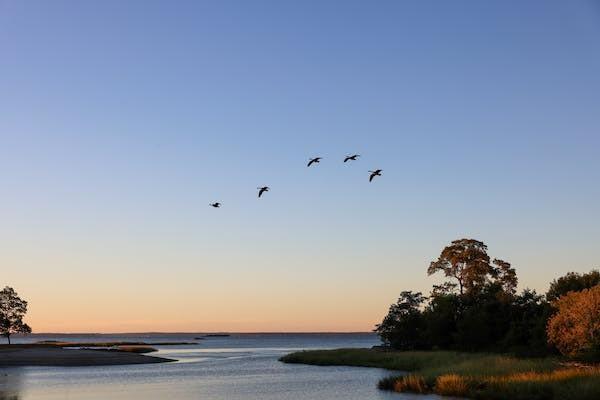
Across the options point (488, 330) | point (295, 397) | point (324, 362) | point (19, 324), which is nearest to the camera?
point (295, 397)

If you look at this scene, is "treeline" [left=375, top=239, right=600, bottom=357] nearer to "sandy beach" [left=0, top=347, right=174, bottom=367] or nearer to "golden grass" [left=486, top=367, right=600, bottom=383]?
"golden grass" [left=486, top=367, right=600, bottom=383]

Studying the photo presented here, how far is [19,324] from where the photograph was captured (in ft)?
465

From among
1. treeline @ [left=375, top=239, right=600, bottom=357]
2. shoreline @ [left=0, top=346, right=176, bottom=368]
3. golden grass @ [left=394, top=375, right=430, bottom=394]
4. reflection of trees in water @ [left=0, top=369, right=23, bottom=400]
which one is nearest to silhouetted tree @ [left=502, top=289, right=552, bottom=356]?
treeline @ [left=375, top=239, right=600, bottom=357]

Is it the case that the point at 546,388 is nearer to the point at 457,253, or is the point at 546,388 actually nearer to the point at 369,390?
the point at 369,390

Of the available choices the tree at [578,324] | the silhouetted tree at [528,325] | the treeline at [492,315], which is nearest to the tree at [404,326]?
the treeline at [492,315]

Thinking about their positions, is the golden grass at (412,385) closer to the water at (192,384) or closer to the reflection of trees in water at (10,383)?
the water at (192,384)

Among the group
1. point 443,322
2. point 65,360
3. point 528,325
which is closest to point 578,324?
point 528,325

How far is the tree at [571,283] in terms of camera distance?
67.0 m

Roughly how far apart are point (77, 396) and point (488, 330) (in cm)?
4355

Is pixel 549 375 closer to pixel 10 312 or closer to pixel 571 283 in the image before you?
pixel 571 283

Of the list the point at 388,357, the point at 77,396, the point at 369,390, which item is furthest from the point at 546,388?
the point at 388,357

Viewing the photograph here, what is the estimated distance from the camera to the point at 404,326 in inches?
3519

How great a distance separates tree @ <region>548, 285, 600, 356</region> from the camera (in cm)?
5091

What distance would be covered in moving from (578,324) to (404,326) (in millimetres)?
38232
